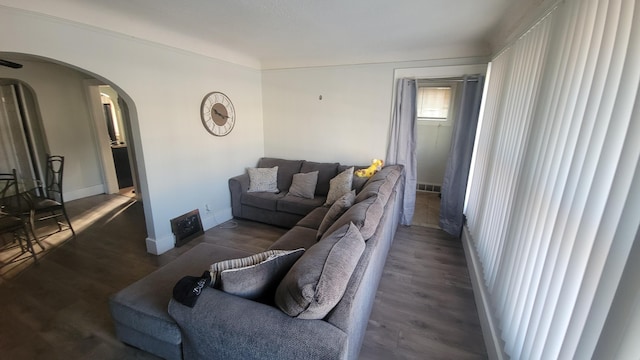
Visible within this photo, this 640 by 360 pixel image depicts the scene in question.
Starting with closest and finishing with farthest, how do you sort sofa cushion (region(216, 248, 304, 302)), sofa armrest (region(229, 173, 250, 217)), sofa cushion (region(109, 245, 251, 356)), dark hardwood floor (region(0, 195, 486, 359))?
sofa cushion (region(216, 248, 304, 302)) → sofa cushion (region(109, 245, 251, 356)) → dark hardwood floor (region(0, 195, 486, 359)) → sofa armrest (region(229, 173, 250, 217))

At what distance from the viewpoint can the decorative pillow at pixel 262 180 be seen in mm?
4023

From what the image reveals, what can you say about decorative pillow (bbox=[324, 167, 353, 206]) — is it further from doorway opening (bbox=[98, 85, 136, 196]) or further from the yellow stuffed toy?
doorway opening (bbox=[98, 85, 136, 196])

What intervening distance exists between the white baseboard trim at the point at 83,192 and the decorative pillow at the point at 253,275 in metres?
5.20

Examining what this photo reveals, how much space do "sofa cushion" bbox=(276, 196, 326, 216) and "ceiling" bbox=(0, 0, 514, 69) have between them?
2.04m

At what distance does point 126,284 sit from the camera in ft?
8.11

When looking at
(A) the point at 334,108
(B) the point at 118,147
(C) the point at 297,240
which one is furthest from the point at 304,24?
(B) the point at 118,147

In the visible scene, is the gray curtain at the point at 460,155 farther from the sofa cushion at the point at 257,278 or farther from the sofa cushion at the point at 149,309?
the sofa cushion at the point at 149,309

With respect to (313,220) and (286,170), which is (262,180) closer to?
(286,170)

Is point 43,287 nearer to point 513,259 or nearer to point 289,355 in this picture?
point 289,355

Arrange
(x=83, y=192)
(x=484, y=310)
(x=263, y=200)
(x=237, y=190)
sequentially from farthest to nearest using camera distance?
(x=83, y=192) < (x=237, y=190) < (x=263, y=200) < (x=484, y=310)

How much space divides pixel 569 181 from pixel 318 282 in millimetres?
1158

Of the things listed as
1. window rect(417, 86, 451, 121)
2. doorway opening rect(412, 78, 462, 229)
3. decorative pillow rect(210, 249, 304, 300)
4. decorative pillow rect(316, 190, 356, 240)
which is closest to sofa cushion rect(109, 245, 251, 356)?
decorative pillow rect(210, 249, 304, 300)

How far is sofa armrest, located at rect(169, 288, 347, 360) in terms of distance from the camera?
1105 mm

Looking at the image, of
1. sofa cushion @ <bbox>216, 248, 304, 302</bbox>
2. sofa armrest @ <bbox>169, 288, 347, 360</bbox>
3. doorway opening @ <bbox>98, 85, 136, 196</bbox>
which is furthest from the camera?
doorway opening @ <bbox>98, 85, 136, 196</bbox>
